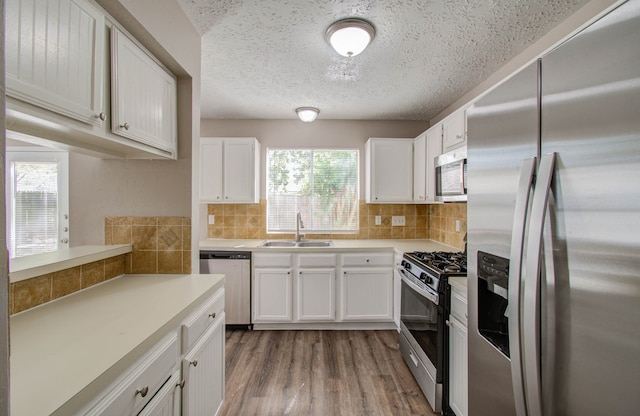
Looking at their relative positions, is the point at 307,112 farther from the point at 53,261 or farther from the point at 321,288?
the point at 53,261

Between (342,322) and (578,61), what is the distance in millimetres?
2761

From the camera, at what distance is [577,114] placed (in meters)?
0.67

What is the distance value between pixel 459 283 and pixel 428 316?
40 cm

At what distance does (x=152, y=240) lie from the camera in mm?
1731

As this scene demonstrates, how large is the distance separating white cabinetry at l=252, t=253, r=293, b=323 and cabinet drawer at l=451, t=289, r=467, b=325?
1.62 metres

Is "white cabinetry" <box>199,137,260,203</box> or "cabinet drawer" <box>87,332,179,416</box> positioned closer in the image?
"cabinet drawer" <box>87,332,179,416</box>

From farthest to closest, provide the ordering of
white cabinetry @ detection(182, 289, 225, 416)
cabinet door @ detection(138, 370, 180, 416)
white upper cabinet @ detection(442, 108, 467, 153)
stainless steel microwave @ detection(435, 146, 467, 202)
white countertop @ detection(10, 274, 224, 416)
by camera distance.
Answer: white upper cabinet @ detection(442, 108, 467, 153) < stainless steel microwave @ detection(435, 146, 467, 202) < white cabinetry @ detection(182, 289, 225, 416) < cabinet door @ detection(138, 370, 180, 416) < white countertop @ detection(10, 274, 224, 416)

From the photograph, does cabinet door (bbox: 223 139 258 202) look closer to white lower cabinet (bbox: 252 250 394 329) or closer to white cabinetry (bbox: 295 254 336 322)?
white lower cabinet (bbox: 252 250 394 329)

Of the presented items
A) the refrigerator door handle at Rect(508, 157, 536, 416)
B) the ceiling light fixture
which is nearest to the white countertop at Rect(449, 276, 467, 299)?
the refrigerator door handle at Rect(508, 157, 536, 416)

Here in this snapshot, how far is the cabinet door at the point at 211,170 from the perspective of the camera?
3.11 m

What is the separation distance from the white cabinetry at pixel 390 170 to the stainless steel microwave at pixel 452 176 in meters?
0.76

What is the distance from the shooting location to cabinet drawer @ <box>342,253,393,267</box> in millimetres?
2867

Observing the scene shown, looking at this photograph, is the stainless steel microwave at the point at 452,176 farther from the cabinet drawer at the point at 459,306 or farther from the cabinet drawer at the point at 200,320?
the cabinet drawer at the point at 200,320

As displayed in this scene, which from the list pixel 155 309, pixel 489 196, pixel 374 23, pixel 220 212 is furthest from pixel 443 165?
pixel 220 212
